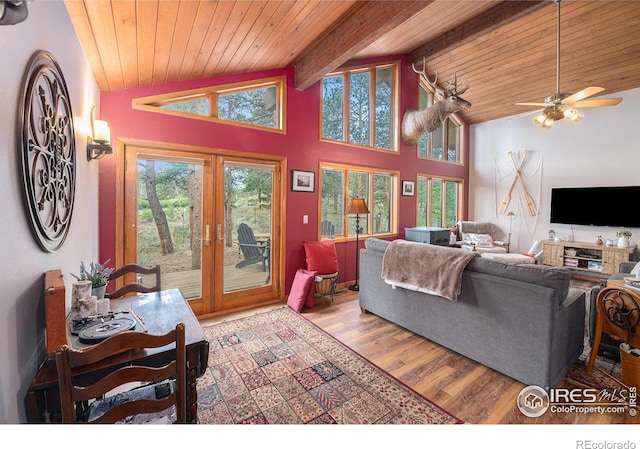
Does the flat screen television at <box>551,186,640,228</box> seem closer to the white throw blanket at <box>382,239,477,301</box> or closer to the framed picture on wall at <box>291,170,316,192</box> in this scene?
the white throw blanket at <box>382,239,477,301</box>

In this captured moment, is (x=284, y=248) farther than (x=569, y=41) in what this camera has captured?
No

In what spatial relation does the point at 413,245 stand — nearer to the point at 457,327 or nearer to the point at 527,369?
the point at 457,327

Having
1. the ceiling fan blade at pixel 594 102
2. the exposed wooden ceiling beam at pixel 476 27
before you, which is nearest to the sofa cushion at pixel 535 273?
the ceiling fan blade at pixel 594 102

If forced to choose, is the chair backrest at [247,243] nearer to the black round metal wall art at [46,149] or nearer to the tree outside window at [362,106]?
the tree outside window at [362,106]

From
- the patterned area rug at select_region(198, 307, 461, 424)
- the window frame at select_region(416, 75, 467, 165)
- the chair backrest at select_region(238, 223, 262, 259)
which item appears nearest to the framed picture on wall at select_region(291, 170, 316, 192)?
the chair backrest at select_region(238, 223, 262, 259)

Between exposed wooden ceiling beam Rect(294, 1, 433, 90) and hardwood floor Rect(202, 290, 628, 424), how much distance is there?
2993mm

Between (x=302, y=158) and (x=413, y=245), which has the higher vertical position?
(x=302, y=158)

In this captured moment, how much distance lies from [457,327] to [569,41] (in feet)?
16.1

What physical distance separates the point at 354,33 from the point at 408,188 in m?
3.35

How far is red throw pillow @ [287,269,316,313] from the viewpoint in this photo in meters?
3.60

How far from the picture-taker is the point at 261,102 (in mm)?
3777

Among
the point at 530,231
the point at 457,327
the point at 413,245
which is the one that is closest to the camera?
the point at 457,327

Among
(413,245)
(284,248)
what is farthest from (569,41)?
(284,248)

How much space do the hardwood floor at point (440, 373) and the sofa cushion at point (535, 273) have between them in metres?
0.76
